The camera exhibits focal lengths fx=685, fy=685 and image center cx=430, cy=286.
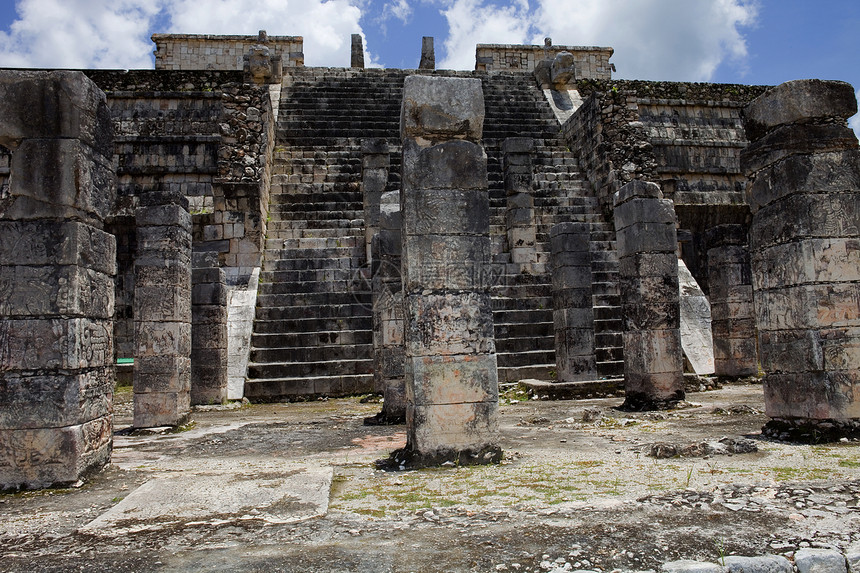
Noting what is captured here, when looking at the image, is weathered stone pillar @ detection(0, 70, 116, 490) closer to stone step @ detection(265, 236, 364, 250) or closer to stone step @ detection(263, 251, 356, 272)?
stone step @ detection(263, 251, 356, 272)

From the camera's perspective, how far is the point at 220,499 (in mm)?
4957

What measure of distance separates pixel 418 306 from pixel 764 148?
4.09m

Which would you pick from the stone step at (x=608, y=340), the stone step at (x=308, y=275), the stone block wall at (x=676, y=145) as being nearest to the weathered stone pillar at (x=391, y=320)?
the stone step at (x=308, y=275)

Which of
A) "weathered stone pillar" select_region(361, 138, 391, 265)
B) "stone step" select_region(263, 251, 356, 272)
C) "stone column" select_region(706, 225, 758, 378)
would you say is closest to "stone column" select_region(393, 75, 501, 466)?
"stone step" select_region(263, 251, 356, 272)

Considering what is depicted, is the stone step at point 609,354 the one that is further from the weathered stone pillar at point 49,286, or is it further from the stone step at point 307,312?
the weathered stone pillar at point 49,286

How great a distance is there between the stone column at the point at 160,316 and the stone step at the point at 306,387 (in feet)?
9.83

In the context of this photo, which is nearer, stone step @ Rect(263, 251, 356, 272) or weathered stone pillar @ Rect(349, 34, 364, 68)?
stone step @ Rect(263, 251, 356, 272)

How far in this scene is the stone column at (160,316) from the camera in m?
9.22

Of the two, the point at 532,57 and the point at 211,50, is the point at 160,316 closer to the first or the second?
the point at 211,50

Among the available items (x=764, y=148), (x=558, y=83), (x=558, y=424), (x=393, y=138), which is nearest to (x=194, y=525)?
(x=558, y=424)

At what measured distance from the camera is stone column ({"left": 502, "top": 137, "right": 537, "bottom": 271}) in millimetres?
15750

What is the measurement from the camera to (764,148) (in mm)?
7199

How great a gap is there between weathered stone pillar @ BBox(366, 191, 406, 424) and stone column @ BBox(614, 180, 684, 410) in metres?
3.44

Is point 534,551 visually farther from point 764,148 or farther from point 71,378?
point 764,148
